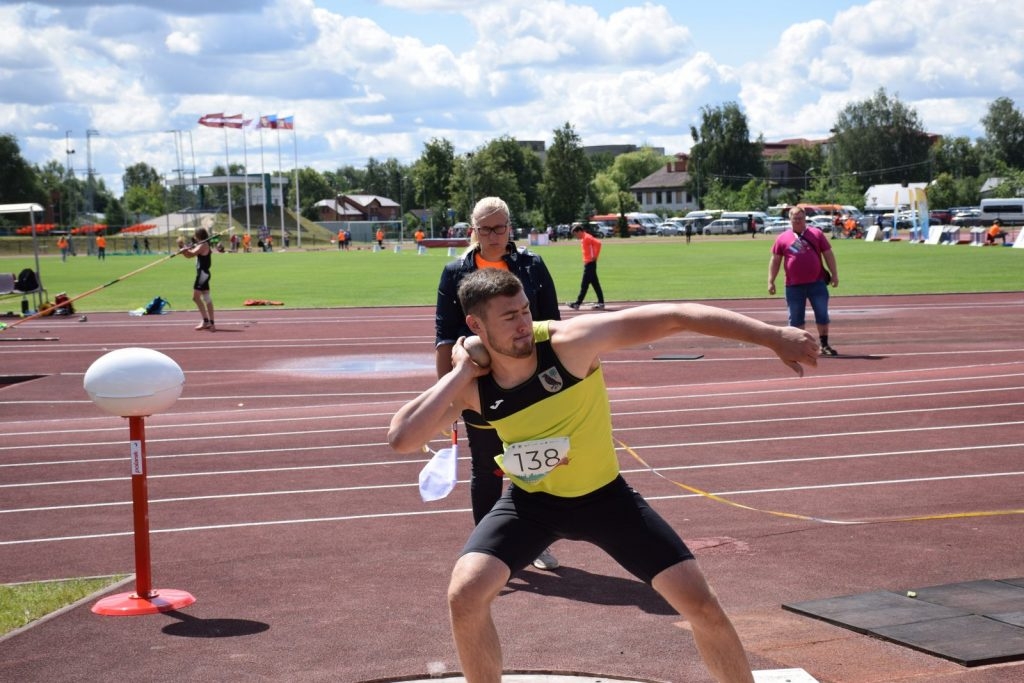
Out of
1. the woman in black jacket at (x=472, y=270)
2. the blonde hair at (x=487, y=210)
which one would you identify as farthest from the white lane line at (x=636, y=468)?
the blonde hair at (x=487, y=210)

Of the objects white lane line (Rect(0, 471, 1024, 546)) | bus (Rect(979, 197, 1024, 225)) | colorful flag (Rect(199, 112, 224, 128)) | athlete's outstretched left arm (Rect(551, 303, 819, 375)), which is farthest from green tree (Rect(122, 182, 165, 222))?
athlete's outstretched left arm (Rect(551, 303, 819, 375))

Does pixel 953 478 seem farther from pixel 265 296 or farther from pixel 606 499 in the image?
pixel 265 296

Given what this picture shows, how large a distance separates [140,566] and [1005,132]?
149859 mm

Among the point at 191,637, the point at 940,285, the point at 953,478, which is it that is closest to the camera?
the point at 191,637

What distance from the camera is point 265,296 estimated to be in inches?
1406

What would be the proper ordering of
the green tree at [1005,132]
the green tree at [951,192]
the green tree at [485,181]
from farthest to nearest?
the green tree at [1005,132]
the green tree at [951,192]
the green tree at [485,181]

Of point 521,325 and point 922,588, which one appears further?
point 922,588

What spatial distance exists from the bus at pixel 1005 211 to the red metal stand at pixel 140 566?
306 feet

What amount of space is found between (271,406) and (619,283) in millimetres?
23706

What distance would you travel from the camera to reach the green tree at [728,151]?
492ft

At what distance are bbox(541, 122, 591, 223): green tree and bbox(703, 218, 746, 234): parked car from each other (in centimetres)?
2564

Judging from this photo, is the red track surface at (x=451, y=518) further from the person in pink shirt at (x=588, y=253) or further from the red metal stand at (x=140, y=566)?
the person in pink shirt at (x=588, y=253)

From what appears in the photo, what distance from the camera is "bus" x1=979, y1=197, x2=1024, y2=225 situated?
301 feet

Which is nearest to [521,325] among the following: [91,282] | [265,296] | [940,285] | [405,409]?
[405,409]
